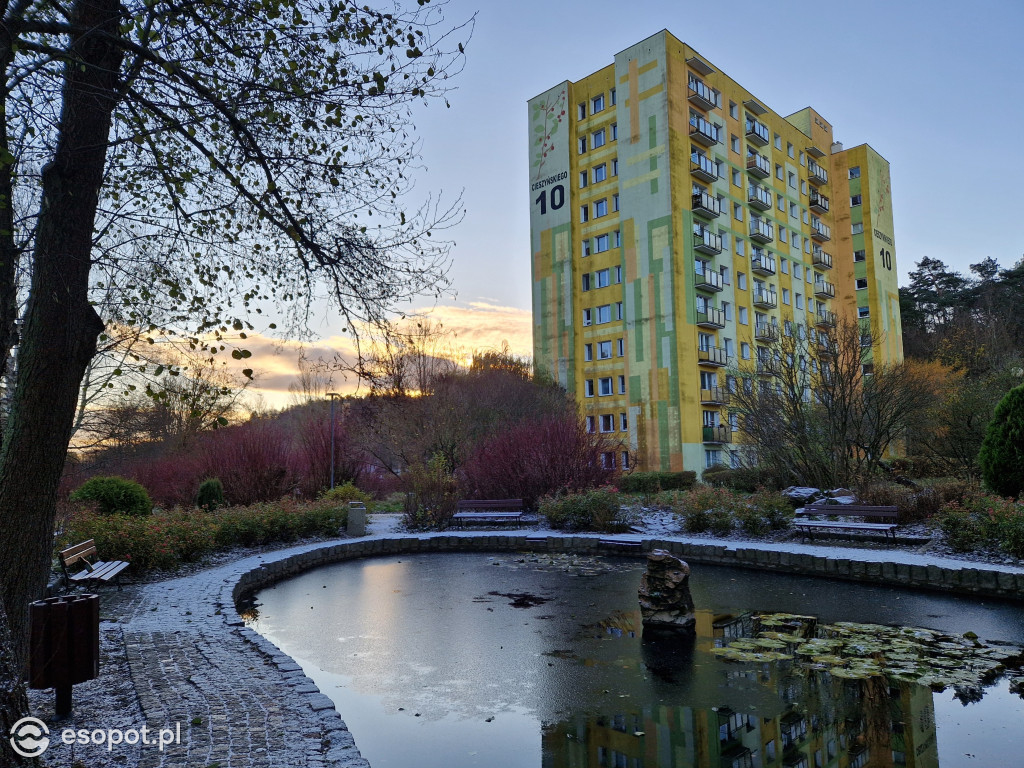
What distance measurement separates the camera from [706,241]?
3538cm

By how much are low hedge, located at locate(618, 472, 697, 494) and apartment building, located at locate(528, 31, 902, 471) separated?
4630mm

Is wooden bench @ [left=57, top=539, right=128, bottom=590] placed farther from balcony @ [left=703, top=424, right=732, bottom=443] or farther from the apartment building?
balcony @ [left=703, top=424, right=732, bottom=443]

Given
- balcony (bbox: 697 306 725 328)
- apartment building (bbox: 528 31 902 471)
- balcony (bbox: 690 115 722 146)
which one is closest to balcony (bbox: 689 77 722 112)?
apartment building (bbox: 528 31 902 471)

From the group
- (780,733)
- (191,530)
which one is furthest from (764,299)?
(780,733)

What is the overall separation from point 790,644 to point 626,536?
800 centimetres

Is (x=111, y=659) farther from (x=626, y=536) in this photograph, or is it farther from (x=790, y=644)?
(x=626, y=536)

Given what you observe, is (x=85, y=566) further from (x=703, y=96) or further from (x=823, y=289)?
(x=823, y=289)

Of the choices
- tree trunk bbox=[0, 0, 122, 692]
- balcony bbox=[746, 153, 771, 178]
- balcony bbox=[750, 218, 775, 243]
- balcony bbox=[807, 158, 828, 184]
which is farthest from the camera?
balcony bbox=[807, 158, 828, 184]

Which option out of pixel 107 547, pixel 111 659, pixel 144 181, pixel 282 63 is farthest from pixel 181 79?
pixel 107 547

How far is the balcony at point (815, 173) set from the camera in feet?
153

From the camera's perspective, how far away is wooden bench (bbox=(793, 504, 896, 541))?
488 inches

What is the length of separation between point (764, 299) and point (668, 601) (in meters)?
35.3

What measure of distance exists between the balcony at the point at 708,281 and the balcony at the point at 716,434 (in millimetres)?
7245

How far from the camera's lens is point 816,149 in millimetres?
46906
